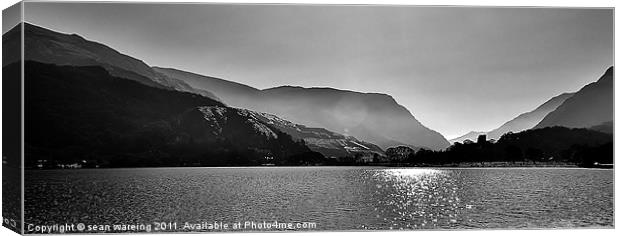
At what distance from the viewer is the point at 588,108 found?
17.1 m

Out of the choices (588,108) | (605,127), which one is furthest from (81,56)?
(605,127)

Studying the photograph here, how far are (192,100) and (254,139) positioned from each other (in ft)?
4.06

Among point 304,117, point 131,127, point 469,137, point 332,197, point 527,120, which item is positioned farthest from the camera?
point 469,137

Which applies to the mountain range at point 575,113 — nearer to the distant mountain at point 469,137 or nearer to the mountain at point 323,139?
the distant mountain at point 469,137

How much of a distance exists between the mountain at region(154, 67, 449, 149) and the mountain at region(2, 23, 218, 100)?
0.62 feet

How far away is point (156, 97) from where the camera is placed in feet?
53.2

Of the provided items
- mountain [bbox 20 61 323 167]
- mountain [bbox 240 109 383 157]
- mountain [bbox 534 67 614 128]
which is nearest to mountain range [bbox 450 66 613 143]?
mountain [bbox 534 67 614 128]

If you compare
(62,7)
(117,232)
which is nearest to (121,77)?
(62,7)

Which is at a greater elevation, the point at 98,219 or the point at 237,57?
the point at 237,57

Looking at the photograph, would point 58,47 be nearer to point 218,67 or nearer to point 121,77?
point 121,77

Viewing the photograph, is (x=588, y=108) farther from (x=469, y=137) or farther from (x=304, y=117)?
(x=304, y=117)

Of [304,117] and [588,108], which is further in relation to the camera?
[588,108]

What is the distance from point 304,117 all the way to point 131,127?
2.96m

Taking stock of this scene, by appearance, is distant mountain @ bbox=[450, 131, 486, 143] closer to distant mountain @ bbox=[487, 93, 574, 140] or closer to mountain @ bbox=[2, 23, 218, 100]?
distant mountain @ bbox=[487, 93, 574, 140]
